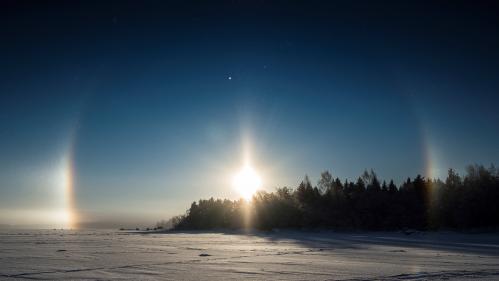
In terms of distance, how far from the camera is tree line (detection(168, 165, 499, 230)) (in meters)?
63.0

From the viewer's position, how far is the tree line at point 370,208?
63031mm

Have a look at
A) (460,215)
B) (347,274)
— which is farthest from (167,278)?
(460,215)

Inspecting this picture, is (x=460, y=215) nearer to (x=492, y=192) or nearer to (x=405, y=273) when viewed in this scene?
(x=492, y=192)

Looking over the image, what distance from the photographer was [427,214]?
7456 cm

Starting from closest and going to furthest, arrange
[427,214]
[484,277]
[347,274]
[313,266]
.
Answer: [484,277]
[347,274]
[313,266]
[427,214]

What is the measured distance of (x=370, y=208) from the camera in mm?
77938

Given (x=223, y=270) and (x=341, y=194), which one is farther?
(x=341, y=194)

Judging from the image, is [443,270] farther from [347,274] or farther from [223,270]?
[223,270]

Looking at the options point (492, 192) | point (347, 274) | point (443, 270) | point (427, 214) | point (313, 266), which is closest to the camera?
point (347, 274)

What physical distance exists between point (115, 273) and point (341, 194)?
7784cm

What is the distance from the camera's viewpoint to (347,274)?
12.6 m

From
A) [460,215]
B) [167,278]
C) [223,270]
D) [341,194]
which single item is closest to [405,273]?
[223,270]

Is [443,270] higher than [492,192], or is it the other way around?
[492,192]

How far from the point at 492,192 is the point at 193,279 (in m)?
62.0
